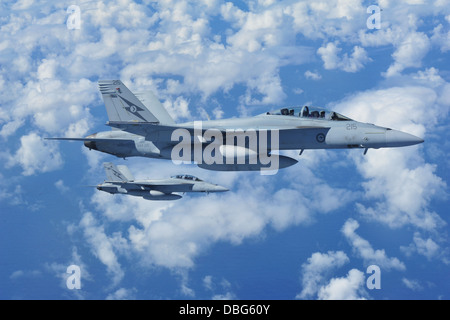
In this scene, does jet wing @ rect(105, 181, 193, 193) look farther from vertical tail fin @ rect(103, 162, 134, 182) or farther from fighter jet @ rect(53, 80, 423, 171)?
fighter jet @ rect(53, 80, 423, 171)

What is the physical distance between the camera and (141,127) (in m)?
20.5

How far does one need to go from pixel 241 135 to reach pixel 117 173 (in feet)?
61.0

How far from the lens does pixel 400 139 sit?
18797 millimetres

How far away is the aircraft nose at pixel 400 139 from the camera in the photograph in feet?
61.5

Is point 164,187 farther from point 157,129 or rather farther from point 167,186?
point 157,129

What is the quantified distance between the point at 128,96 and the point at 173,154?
341 cm

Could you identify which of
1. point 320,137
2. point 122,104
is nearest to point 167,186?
point 122,104

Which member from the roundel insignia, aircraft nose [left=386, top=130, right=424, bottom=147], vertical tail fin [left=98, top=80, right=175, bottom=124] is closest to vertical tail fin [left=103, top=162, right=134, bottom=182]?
vertical tail fin [left=98, top=80, right=175, bottom=124]

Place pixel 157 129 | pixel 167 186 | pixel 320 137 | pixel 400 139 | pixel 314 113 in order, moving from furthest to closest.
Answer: pixel 167 186
pixel 157 129
pixel 314 113
pixel 320 137
pixel 400 139

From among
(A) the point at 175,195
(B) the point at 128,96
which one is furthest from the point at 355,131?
(A) the point at 175,195

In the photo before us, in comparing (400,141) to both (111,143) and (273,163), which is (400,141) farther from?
(111,143)

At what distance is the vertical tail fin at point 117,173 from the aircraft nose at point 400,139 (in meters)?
22.7

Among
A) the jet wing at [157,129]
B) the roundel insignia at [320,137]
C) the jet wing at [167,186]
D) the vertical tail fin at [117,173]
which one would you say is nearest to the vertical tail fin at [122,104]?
the jet wing at [157,129]

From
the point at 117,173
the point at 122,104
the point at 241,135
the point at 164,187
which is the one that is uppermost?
the point at 117,173
